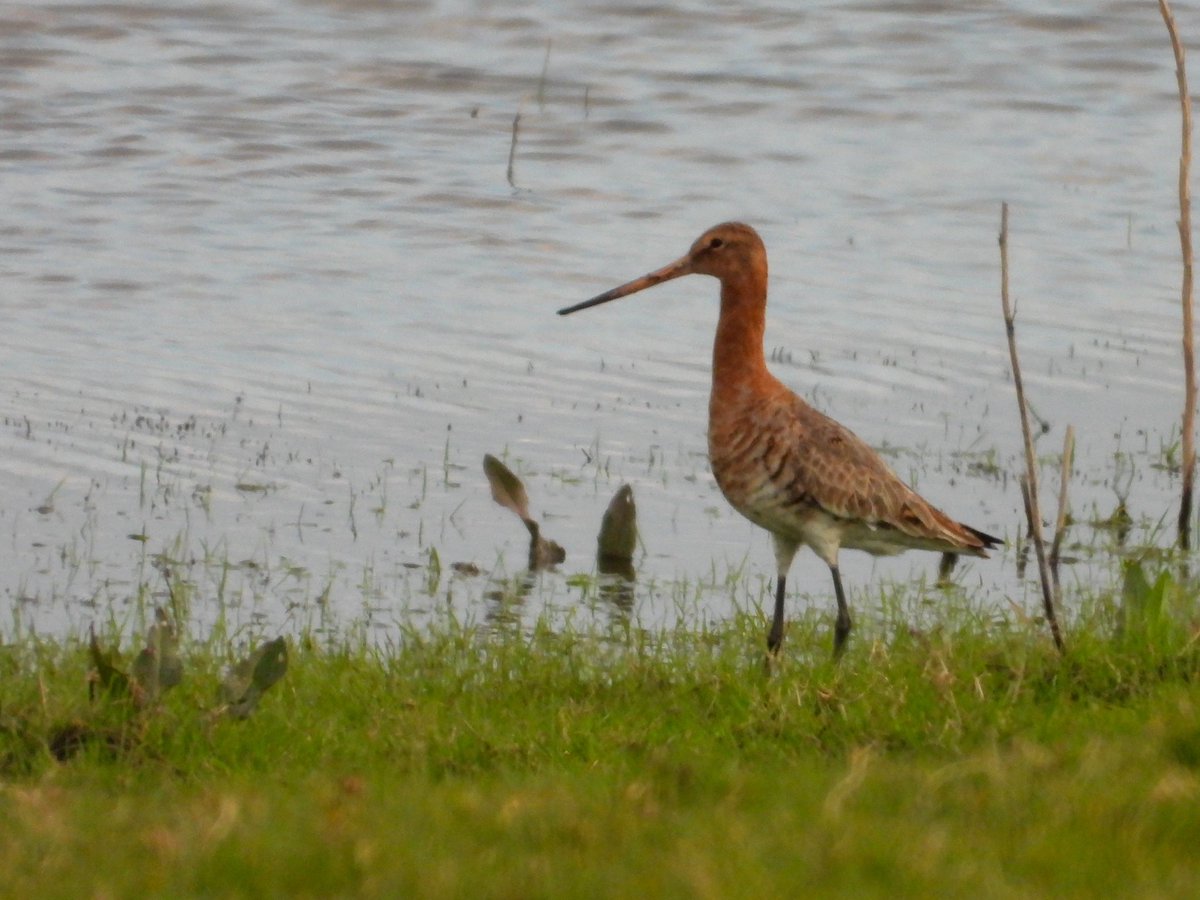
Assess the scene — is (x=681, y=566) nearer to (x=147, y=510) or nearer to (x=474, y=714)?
(x=147, y=510)

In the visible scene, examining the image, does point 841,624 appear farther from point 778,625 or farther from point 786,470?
point 786,470

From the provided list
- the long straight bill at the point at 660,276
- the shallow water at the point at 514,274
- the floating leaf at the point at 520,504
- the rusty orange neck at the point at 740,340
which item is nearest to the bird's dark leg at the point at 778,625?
the rusty orange neck at the point at 740,340

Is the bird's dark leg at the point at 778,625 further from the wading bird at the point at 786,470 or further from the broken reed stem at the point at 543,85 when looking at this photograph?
the broken reed stem at the point at 543,85

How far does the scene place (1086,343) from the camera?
496 inches

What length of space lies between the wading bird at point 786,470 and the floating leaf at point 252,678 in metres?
1.89

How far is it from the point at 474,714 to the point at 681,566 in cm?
294

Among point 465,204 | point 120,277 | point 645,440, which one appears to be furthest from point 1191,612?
point 465,204

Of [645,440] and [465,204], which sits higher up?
[465,204]

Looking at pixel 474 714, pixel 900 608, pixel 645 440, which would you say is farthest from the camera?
pixel 645 440

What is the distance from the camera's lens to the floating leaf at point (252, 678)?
19.7ft

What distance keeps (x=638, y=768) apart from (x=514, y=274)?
8.24m

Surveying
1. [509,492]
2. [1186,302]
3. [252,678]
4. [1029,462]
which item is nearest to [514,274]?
[509,492]

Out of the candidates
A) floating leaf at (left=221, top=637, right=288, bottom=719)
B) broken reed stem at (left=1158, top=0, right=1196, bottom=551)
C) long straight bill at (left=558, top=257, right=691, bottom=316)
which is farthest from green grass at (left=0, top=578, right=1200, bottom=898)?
broken reed stem at (left=1158, top=0, right=1196, bottom=551)

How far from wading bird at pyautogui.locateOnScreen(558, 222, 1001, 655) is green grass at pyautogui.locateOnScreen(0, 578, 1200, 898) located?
315mm
